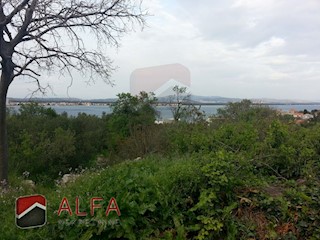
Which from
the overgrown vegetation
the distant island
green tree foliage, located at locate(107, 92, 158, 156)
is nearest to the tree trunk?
the distant island

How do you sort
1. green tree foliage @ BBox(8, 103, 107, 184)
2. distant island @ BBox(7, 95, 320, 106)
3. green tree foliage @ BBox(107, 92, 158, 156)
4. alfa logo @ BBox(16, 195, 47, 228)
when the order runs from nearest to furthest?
alfa logo @ BBox(16, 195, 47, 228), distant island @ BBox(7, 95, 320, 106), green tree foliage @ BBox(8, 103, 107, 184), green tree foliage @ BBox(107, 92, 158, 156)

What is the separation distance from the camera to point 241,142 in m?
4.78

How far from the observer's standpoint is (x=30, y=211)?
8.39ft

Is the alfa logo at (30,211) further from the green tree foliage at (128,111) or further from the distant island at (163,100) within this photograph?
the green tree foliage at (128,111)

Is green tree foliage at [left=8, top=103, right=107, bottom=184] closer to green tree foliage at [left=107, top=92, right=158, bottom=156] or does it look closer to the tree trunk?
green tree foliage at [left=107, top=92, right=158, bottom=156]

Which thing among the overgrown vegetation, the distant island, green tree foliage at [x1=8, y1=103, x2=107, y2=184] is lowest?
green tree foliage at [x1=8, y1=103, x2=107, y2=184]

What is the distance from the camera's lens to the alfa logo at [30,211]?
8.22ft

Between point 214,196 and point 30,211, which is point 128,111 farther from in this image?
point 30,211

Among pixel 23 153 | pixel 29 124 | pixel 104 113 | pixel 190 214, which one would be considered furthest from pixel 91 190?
pixel 104 113

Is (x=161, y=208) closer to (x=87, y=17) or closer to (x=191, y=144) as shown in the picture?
(x=191, y=144)

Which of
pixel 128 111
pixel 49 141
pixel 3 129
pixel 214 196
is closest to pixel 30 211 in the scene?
pixel 214 196

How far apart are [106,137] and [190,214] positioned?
1308 cm

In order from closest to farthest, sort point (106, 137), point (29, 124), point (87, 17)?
point (87, 17) < point (29, 124) < point (106, 137)

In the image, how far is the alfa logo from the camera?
8.22ft
